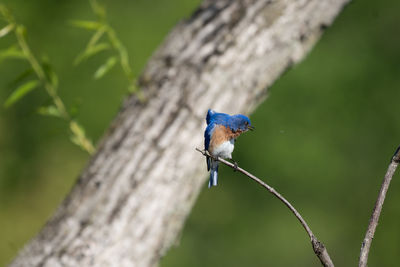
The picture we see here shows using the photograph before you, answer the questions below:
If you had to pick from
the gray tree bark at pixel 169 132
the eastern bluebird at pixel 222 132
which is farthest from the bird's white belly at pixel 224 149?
the gray tree bark at pixel 169 132

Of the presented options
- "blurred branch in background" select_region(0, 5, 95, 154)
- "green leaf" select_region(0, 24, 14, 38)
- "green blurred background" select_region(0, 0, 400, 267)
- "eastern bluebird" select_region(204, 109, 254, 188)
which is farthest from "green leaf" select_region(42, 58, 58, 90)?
"green blurred background" select_region(0, 0, 400, 267)

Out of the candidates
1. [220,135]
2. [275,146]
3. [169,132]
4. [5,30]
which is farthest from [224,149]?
[275,146]

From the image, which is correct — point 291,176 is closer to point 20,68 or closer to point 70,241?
point 20,68

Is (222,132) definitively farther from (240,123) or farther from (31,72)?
(31,72)

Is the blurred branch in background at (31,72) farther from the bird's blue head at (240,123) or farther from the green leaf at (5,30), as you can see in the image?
the bird's blue head at (240,123)

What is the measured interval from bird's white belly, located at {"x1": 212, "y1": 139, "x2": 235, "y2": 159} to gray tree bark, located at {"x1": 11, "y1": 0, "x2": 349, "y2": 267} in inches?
74.5

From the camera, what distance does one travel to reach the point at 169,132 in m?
3.30

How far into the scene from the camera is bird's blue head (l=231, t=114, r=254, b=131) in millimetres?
1229

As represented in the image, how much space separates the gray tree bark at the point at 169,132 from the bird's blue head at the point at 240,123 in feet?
6.46

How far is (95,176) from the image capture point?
335 cm

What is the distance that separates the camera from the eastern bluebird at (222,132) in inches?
49.3

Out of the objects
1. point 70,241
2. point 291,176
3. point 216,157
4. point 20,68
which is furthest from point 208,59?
point 20,68

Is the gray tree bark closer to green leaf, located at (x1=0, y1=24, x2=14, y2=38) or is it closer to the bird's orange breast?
green leaf, located at (x1=0, y1=24, x2=14, y2=38)

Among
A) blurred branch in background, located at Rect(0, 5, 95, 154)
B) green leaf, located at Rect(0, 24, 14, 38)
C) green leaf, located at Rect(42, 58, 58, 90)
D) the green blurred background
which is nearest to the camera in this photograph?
green leaf, located at Rect(0, 24, 14, 38)
